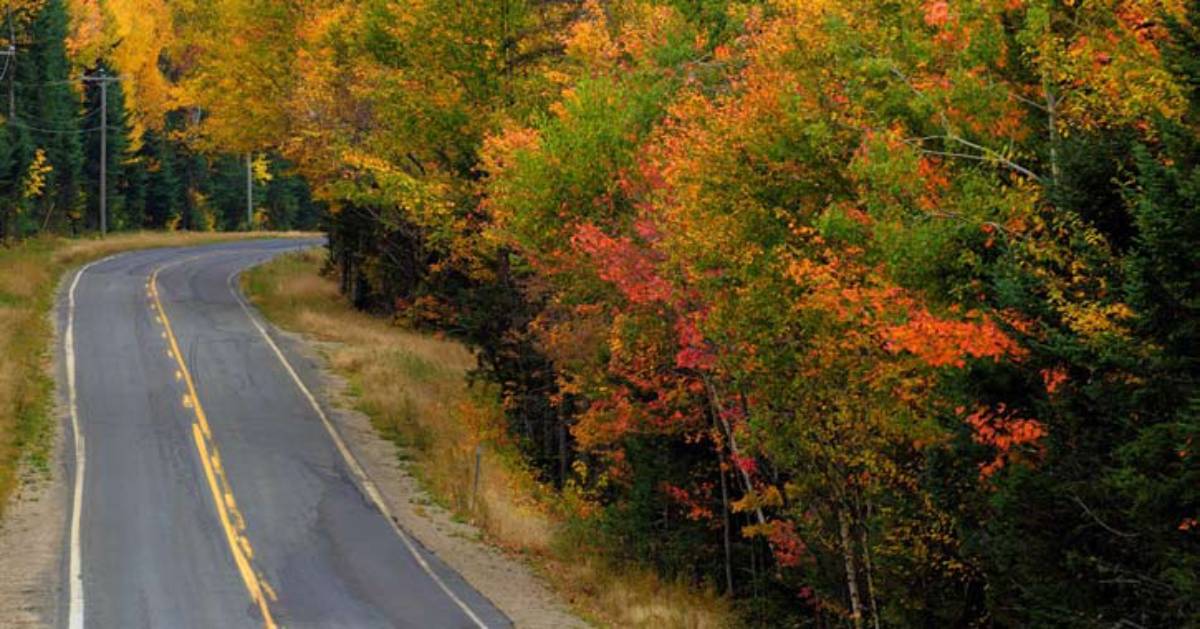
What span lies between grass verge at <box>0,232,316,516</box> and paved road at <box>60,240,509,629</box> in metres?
0.84

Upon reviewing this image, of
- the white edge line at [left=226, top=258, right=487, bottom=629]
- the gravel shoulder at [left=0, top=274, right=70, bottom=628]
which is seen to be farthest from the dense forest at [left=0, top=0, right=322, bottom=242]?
the gravel shoulder at [left=0, top=274, right=70, bottom=628]

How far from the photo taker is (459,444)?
117 feet

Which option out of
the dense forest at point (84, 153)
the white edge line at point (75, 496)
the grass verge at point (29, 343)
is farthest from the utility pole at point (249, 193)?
the white edge line at point (75, 496)

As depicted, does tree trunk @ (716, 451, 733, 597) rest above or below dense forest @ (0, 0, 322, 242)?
below

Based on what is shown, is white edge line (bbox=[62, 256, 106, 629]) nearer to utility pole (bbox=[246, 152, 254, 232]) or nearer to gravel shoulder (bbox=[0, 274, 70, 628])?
gravel shoulder (bbox=[0, 274, 70, 628])

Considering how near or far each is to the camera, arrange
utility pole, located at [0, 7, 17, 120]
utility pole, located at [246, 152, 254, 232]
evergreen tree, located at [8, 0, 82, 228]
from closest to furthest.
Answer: utility pole, located at [0, 7, 17, 120]
evergreen tree, located at [8, 0, 82, 228]
utility pole, located at [246, 152, 254, 232]

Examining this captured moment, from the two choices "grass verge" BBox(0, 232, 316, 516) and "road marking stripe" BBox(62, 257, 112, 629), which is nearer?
"road marking stripe" BBox(62, 257, 112, 629)

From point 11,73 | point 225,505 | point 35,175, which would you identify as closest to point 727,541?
point 225,505

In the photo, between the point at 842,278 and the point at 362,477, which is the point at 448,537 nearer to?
the point at 362,477

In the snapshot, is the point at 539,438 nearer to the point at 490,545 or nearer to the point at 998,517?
the point at 490,545

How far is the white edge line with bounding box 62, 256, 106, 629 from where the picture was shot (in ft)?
70.0

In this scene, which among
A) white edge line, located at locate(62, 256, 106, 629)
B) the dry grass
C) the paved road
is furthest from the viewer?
the dry grass

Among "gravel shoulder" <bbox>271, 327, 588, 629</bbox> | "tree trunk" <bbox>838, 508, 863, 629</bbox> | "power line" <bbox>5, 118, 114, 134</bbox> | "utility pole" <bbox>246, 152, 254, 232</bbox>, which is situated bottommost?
"gravel shoulder" <bbox>271, 327, 588, 629</bbox>

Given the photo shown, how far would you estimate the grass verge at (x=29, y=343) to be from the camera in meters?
31.6
